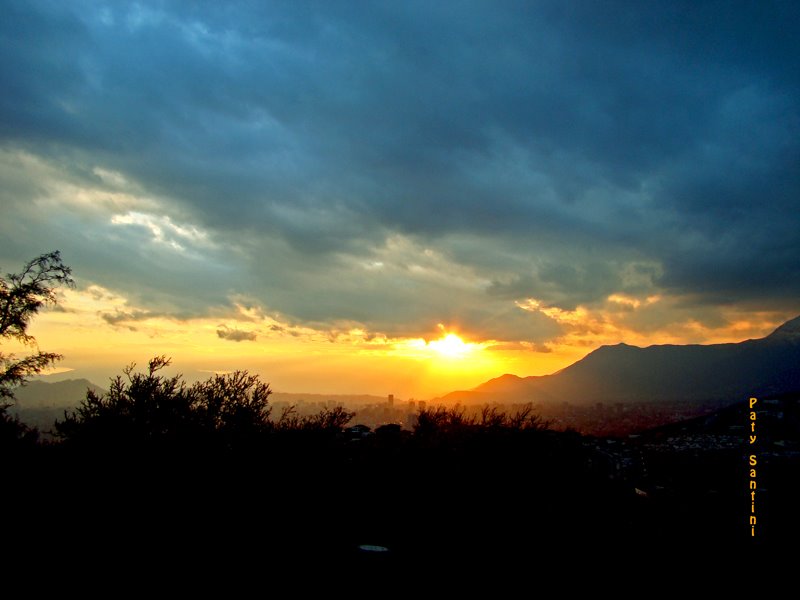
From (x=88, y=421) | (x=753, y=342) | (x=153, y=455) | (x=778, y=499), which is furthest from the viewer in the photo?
(x=753, y=342)

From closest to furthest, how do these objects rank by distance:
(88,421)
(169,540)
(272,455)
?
(169,540), (272,455), (88,421)

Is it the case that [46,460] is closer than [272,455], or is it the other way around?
[46,460]

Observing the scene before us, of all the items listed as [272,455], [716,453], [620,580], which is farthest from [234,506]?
[716,453]

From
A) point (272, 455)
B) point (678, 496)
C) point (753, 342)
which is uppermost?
point (753, 342)

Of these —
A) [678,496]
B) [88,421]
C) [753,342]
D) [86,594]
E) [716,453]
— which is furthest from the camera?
[753,342]

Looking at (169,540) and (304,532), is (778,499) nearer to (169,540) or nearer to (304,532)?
(304,532)

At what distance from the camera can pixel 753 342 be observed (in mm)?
195125

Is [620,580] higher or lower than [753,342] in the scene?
lower

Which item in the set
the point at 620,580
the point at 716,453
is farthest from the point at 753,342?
the point at 620,580

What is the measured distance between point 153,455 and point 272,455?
2449 mm

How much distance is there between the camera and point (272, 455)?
9.74 metres

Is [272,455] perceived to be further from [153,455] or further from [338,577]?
[338,577]

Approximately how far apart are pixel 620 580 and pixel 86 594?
8.59 metres

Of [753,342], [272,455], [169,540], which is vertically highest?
[753,342]
